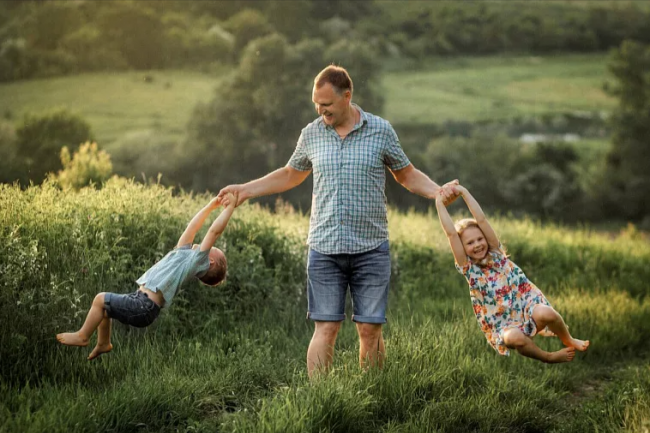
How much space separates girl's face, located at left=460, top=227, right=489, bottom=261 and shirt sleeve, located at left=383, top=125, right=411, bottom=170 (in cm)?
66

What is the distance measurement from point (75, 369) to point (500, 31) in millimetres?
33770

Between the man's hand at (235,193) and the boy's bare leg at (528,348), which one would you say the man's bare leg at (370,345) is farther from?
the man's hand at (235,193)

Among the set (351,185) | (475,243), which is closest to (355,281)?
(351,185)

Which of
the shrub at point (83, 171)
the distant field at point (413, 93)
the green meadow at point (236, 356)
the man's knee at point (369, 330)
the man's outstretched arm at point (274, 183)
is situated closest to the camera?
the green meadow at point (236, 356)

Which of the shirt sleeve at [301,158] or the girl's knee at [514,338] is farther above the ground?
the shirt sleeve at [301,158]

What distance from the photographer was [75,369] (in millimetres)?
5312

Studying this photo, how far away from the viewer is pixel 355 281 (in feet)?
17.3

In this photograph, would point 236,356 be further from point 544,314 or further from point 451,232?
point 544,314

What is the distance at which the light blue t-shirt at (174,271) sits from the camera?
15.9 feet

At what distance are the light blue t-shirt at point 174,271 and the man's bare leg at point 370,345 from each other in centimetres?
116

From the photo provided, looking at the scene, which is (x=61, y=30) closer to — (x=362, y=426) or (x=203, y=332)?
(x=203, y=332)

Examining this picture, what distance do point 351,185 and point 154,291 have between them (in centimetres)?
147

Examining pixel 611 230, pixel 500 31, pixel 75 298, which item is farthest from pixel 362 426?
pixel 500 31

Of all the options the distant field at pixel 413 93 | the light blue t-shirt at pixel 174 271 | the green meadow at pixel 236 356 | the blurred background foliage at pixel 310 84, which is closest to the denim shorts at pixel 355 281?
the green meadow at pixel 236 356
